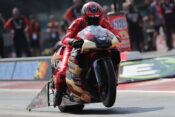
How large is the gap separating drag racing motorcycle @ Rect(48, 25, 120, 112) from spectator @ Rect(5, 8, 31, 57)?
40.9 feet

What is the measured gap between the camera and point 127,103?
1043 centimetres

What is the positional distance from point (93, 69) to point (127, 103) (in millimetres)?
2203

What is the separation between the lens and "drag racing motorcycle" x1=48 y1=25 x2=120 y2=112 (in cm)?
817

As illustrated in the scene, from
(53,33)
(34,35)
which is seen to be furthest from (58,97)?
(53,33)

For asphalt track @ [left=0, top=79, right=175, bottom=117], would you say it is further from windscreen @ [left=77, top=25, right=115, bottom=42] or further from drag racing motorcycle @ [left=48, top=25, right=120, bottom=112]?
windscreen @ [left=77, top=25, right=115, bottom=42]

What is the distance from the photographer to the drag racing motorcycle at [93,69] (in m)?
8.17

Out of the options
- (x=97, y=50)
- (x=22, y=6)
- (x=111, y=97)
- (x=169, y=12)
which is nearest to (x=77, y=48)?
(x=97, y=50)

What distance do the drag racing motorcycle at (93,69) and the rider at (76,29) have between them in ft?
0.47

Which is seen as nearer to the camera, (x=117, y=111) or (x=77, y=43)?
(x=77, y=43)

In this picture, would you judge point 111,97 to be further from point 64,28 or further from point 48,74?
point 64,28

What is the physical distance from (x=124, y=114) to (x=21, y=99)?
15.5 ft

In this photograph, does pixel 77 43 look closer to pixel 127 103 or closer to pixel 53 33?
pixel 127 103

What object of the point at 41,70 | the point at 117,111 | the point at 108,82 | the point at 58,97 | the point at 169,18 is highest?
the point at 108,82

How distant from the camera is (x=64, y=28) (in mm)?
25141
